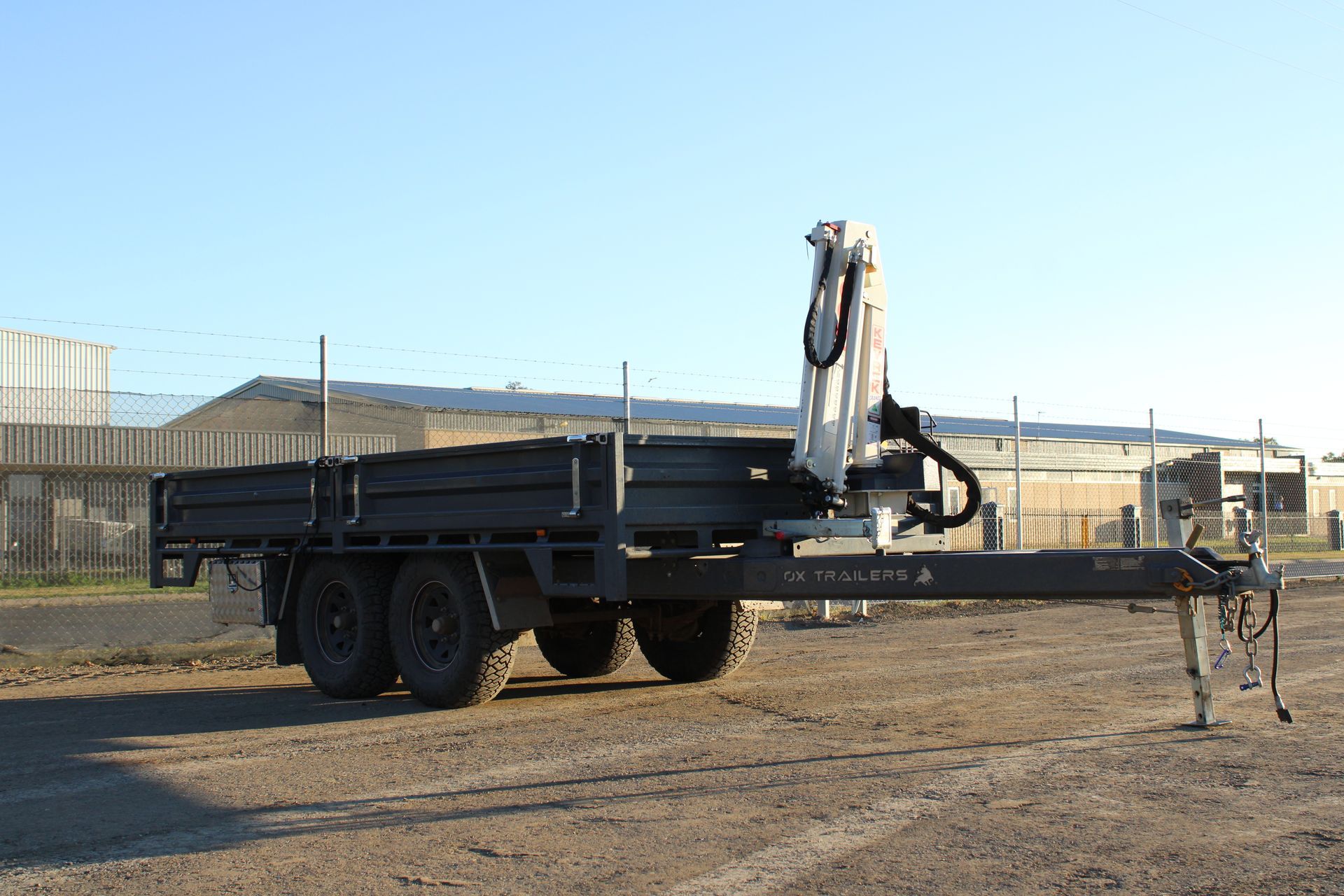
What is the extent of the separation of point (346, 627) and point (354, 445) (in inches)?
523

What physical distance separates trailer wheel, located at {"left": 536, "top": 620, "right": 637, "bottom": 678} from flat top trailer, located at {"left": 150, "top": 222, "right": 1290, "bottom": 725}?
185 millimetres

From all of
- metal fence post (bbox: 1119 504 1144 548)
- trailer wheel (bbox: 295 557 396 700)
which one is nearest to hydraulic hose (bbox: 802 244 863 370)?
trailer wheel (bbox: 295 557 396 700)

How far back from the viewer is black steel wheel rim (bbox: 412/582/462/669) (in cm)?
902

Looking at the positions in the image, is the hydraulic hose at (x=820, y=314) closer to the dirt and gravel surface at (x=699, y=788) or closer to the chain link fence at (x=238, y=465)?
the chain link fence at (x=238, y=465)

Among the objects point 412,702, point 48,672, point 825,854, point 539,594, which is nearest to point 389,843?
point 825,854

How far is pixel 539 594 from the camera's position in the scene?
8.86m

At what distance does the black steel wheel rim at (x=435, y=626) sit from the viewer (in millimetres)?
9016

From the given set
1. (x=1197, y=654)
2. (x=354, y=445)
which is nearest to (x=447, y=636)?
(x=1197, y=654)

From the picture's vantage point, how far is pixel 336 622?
397 inches

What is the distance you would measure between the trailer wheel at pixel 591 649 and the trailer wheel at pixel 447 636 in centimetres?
148

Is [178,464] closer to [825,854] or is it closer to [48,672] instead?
[48,672]

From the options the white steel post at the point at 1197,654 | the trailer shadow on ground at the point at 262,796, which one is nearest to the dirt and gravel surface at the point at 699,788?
the trailer shadow on ground at the point at 262,796

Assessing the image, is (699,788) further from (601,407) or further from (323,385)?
(601,407)

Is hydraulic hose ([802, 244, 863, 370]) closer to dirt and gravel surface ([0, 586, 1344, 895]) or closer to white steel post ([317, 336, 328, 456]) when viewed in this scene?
dirt and gravel surface ([0, 586, 1344, 895])
